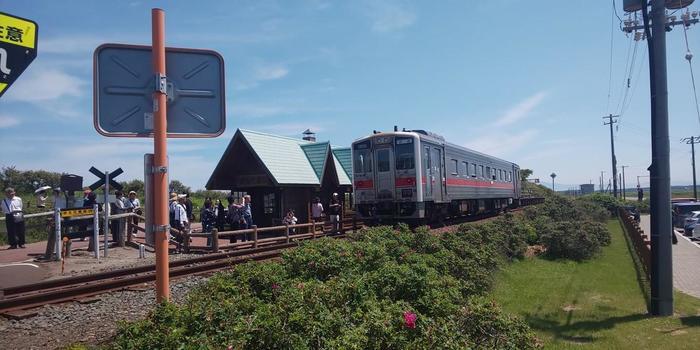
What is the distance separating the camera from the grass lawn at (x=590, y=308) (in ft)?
24.9

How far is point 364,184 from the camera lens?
17859 mm

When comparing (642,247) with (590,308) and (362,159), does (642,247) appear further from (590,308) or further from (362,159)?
(362,159)

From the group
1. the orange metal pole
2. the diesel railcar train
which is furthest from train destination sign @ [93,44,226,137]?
the diesel railcar train

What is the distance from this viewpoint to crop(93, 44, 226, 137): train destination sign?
3.43m

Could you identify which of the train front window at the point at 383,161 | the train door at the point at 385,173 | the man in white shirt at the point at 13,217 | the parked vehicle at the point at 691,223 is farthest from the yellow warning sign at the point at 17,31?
the parked vehicle at the point at 691,223

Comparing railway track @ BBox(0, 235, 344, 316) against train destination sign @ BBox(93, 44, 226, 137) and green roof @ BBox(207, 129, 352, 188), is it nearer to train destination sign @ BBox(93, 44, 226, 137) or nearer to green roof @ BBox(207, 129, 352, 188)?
train destination sign @ BBox(93, 44, 226, 137)

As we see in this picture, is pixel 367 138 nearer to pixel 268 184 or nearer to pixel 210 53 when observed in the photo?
pixel 268 184

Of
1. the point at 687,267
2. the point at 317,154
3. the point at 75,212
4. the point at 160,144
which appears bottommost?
the point at 687,267

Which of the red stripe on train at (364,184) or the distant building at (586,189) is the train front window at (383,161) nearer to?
the red stripe on train at (364,184)

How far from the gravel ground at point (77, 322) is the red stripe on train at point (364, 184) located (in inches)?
370

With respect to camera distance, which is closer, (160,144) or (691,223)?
(160,144)

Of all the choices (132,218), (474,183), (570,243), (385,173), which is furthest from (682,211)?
(132,218)

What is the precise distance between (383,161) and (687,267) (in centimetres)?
1166

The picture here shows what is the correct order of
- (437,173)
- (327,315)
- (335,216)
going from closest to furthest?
1. (327,315)
2. (437,173)
3. (335,216)
